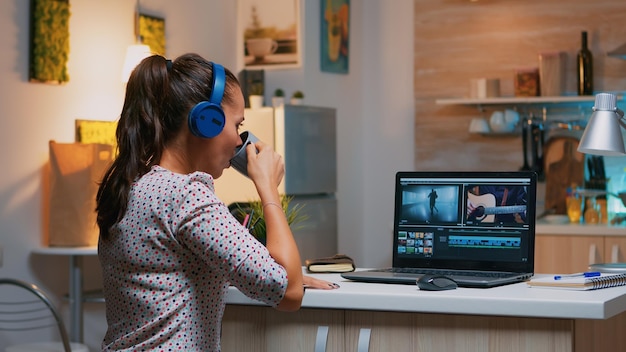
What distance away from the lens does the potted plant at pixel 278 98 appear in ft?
18.1

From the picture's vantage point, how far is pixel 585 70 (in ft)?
18.1

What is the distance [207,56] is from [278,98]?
572mm

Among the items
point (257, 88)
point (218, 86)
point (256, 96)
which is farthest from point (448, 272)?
point (257, 88)

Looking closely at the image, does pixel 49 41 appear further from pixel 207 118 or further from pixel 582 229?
pixel 207 118

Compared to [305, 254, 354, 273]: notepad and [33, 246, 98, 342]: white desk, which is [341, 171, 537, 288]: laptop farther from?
[33, 246, 98, 342]: white desk

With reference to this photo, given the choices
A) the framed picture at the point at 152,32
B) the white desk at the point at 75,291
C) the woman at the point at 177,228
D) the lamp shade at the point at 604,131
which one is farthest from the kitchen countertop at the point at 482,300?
the framed picture at the point at 152,32

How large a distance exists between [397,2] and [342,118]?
872 mm

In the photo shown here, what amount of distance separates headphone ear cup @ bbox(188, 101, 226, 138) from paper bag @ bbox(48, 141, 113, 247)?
3032 millimetres

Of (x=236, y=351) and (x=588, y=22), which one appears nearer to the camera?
(x=236, y=351)

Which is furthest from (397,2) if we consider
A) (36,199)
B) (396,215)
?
(396,215)

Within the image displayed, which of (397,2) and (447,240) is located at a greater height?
(397,2)

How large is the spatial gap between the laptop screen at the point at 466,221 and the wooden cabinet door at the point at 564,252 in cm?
246

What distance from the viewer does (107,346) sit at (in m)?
1.74

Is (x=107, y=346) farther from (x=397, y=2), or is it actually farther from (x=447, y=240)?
(x=397, y=2)
